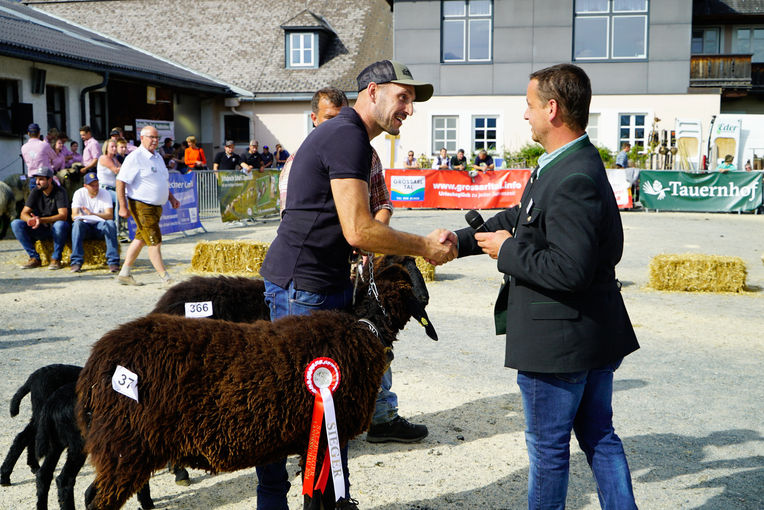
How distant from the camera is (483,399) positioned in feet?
18.6

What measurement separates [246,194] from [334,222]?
51.6ft

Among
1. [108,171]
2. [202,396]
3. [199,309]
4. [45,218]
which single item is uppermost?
[108,171]

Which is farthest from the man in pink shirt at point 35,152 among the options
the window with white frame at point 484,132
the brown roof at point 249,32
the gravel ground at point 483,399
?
the window with white frame at point 484,132

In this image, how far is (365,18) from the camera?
35.2 metres

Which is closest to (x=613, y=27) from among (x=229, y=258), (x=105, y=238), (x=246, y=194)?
(x=246, y=194)

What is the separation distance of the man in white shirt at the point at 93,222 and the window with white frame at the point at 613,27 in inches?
868

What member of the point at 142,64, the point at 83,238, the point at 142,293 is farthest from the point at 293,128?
the point at 142,293

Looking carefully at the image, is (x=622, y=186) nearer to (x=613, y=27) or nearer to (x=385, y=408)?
(x=613, y=27)

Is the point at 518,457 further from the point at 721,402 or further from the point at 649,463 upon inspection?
the point at 721,402

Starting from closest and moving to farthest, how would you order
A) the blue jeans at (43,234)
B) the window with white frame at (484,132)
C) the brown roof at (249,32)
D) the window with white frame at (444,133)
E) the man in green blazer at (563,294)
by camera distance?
the man in green blazer at (563,294) → the blue jeans at (43,234) → the window with white frame at (484,132) → the window with white frame at (444,133) → the brown roof at (249,32)

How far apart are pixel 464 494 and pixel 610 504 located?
118cm

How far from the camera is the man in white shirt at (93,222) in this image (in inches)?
444

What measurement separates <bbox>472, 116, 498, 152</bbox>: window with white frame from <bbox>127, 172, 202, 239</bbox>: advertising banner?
15.6 metres

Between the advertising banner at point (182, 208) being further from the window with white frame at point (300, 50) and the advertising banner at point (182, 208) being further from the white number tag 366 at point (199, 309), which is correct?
the window with white frame at point (300, 50)
